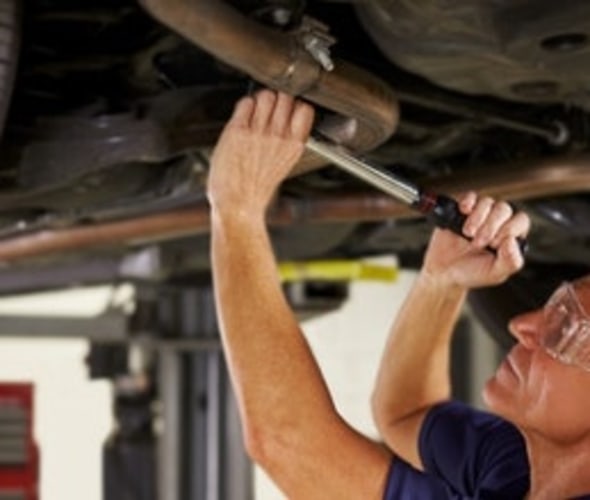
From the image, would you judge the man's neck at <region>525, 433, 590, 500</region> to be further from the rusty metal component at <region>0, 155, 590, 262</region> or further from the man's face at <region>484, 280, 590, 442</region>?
the rusty metal component at <region>0, 155, 590, 262</region>

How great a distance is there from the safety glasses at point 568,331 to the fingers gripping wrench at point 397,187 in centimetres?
7

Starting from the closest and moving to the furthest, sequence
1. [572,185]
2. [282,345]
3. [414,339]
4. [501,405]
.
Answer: [282,345] → [501,405] → [572,185] → [414,339]

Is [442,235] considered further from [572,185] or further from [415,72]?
[415,72]

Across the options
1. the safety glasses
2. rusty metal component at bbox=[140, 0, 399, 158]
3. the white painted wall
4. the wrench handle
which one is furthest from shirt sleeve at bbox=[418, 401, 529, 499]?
the white painted wall

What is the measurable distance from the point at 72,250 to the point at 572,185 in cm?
64

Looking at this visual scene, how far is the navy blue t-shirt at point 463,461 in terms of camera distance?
3.91 ft

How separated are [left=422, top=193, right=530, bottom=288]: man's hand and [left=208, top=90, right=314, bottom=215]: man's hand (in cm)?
18

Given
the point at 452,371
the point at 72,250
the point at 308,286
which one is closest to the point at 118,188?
the point at 72,250

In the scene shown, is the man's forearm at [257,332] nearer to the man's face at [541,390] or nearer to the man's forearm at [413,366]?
the man's face at [541,390]

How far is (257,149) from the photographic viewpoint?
101 centimetres

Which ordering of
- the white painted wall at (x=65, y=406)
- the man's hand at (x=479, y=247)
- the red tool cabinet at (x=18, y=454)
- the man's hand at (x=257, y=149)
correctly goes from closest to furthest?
the man's hand at (x=257, y=149), the man's hand at (x=479, y=247), the red tool cabinet at (x=18, y=454), the white painted wall at (x=65, y=406)

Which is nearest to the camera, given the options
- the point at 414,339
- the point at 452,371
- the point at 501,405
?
the point at 501,405

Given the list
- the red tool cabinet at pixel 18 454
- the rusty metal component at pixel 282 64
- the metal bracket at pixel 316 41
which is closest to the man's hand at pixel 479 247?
the rusty metal component at pixel 282 64

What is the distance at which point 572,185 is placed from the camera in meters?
1.27
